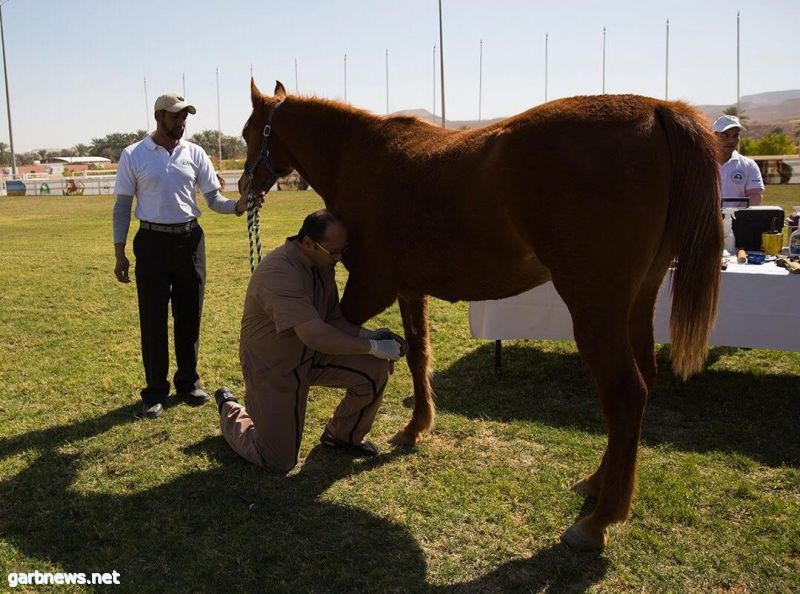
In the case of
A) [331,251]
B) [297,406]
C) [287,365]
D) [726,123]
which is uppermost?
[726,123]

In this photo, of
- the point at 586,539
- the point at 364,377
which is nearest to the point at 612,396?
the point at 586,539

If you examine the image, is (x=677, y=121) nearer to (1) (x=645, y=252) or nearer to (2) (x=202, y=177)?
(1) (x=645, y=252)

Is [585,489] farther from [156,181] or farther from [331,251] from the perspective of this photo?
[156,181]

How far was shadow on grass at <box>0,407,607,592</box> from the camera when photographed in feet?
8.94

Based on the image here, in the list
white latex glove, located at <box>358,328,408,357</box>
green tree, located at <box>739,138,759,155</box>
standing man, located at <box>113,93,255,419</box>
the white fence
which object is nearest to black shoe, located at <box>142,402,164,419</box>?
standing man, located at <box>113,93,255,419</box>

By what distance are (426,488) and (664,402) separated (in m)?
2.10

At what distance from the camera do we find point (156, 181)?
14.0ft

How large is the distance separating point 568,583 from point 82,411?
3544 mm

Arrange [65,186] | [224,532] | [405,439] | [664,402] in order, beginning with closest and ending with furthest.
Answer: [224,532]
[405,439]
[664,402]
[65,186]

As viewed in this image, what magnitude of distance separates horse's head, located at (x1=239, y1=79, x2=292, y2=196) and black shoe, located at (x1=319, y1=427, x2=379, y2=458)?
166cm

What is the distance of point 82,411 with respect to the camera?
15.1 ft

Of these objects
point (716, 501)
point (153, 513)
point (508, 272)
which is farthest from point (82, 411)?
point (716, 501)

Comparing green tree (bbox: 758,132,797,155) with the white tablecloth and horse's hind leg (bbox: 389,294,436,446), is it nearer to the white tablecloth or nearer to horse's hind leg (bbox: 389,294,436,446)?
the white tablecloth

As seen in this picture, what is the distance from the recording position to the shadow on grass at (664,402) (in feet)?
13.1
